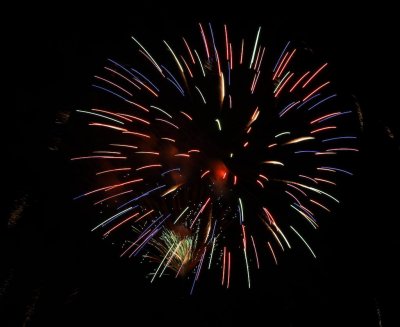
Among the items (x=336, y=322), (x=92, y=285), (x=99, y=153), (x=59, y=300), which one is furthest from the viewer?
(x=92, y=285)

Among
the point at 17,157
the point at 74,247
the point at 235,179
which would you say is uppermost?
the point at 235,179

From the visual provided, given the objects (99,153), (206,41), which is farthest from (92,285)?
(206,41)

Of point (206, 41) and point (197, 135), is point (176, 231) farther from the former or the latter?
point (206, 41)

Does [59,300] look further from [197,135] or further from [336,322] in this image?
[336,322]

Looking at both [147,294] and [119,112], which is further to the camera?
[147,294]

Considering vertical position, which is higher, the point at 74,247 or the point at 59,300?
the point at 74,247

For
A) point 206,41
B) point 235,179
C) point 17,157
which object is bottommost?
point 17,157

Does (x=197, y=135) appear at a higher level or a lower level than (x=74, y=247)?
higher

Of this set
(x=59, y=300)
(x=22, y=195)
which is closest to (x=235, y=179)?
(x=22, y=195)

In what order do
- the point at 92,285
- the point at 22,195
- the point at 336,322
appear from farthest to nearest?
the point at 92,285 < the point at 336,322 < the point at 22,195
